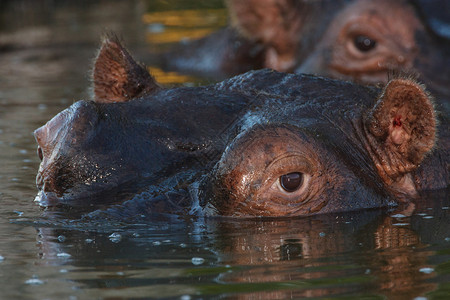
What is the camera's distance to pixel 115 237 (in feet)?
16.1

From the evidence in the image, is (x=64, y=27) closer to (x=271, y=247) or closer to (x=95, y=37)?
(x=95, y=37)

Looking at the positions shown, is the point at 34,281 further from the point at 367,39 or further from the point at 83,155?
the point at 367,39

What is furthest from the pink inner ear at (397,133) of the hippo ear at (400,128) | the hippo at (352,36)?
the hippo at (352,36)

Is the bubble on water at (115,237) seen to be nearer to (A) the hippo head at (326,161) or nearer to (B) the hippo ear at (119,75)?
(A) the hippo head at (326,161)

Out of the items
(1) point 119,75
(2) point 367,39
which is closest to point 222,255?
(1) point 119,75

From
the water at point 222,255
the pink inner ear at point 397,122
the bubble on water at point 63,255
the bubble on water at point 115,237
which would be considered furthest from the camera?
the pink inner ear at point 397,122

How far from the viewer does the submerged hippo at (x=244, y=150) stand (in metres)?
5.12

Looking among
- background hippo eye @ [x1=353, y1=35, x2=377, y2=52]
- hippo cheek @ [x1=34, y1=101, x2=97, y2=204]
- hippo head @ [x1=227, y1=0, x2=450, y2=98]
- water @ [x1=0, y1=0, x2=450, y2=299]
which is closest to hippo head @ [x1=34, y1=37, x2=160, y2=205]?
hippo cheek @ [x1=34, y1=101, x2=97, y2=204]

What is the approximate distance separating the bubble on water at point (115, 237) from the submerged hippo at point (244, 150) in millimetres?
261

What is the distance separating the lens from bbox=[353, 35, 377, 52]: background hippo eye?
977cm

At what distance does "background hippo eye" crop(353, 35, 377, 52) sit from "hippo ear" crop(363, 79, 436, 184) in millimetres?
4283

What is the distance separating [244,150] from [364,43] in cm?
514

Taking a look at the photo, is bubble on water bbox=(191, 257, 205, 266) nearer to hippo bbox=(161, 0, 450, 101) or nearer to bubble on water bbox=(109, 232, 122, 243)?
bubble on water bbox=(109, 232, 122, 243)

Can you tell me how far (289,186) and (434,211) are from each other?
100 cm
